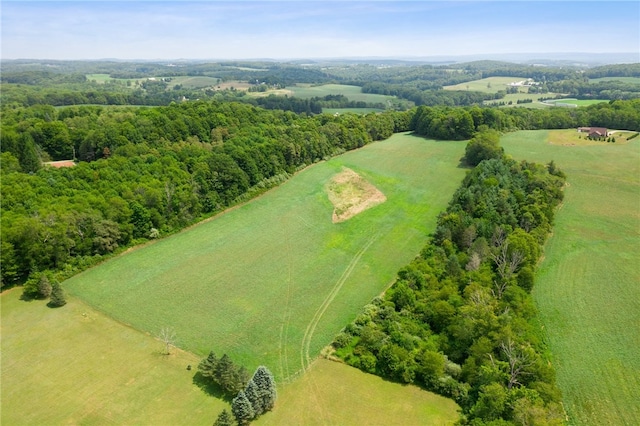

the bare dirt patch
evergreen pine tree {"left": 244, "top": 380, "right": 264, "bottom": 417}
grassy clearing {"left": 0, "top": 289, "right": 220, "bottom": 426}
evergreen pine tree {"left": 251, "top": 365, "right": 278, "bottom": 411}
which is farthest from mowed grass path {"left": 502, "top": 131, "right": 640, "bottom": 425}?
grassy clearing {"left": 0, "top": 289, "right": 220, "bottom": 426}

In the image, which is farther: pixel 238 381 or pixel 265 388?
pixel 238 381

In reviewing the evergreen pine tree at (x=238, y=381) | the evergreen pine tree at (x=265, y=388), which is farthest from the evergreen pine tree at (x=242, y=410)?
the evergreen pine tree at (x=238, y=381)

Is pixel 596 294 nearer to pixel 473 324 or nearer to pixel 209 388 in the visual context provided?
pixel 473 324

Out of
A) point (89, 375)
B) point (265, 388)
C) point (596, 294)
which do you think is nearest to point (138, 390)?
point (89, 375)

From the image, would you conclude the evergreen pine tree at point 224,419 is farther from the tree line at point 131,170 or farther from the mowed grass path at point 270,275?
the tree line at point 131,170

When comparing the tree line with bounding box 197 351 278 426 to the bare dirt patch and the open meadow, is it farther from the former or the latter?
the bare dirt patch

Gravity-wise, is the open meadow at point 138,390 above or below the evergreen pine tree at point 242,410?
below
